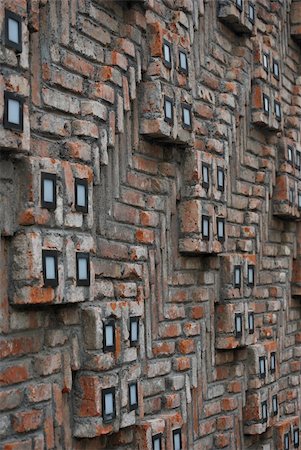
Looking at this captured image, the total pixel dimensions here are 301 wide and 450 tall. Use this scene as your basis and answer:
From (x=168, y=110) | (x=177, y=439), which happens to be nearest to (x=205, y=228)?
(x=168, y=110)

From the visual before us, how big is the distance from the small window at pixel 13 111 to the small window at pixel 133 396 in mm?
1153

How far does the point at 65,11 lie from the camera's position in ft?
10.8

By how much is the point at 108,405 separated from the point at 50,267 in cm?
62

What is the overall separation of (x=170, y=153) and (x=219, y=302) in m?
0.85

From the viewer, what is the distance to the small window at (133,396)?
3.49 meters

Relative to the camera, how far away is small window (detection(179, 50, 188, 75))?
13.2 feet

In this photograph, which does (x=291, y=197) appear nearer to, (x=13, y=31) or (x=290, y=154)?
(x=290, y=154)

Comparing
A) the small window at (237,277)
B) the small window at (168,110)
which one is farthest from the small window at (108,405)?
the small window at (237,277)

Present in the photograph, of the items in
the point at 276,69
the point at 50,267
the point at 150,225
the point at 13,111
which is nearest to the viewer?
the point at 13,111

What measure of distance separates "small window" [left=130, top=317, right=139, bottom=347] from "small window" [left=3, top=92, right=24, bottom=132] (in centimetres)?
100

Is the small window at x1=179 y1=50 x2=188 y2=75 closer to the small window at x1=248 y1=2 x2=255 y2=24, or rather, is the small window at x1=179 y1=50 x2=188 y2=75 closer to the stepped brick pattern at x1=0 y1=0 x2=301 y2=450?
the stepped brick pattern at x1=0 y1=0 x2=301 y2=450

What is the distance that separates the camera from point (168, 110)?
3.90 metres

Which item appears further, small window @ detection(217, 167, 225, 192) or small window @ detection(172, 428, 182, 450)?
small window @ detection(217, 167, 225, 192)

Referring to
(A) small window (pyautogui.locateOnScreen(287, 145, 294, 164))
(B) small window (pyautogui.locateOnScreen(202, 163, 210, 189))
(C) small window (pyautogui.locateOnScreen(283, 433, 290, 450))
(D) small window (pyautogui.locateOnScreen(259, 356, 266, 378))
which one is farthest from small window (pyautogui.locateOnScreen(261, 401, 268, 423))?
(A) small window (pyautogui.locateOnScreen(287, 145, 294, 164))
